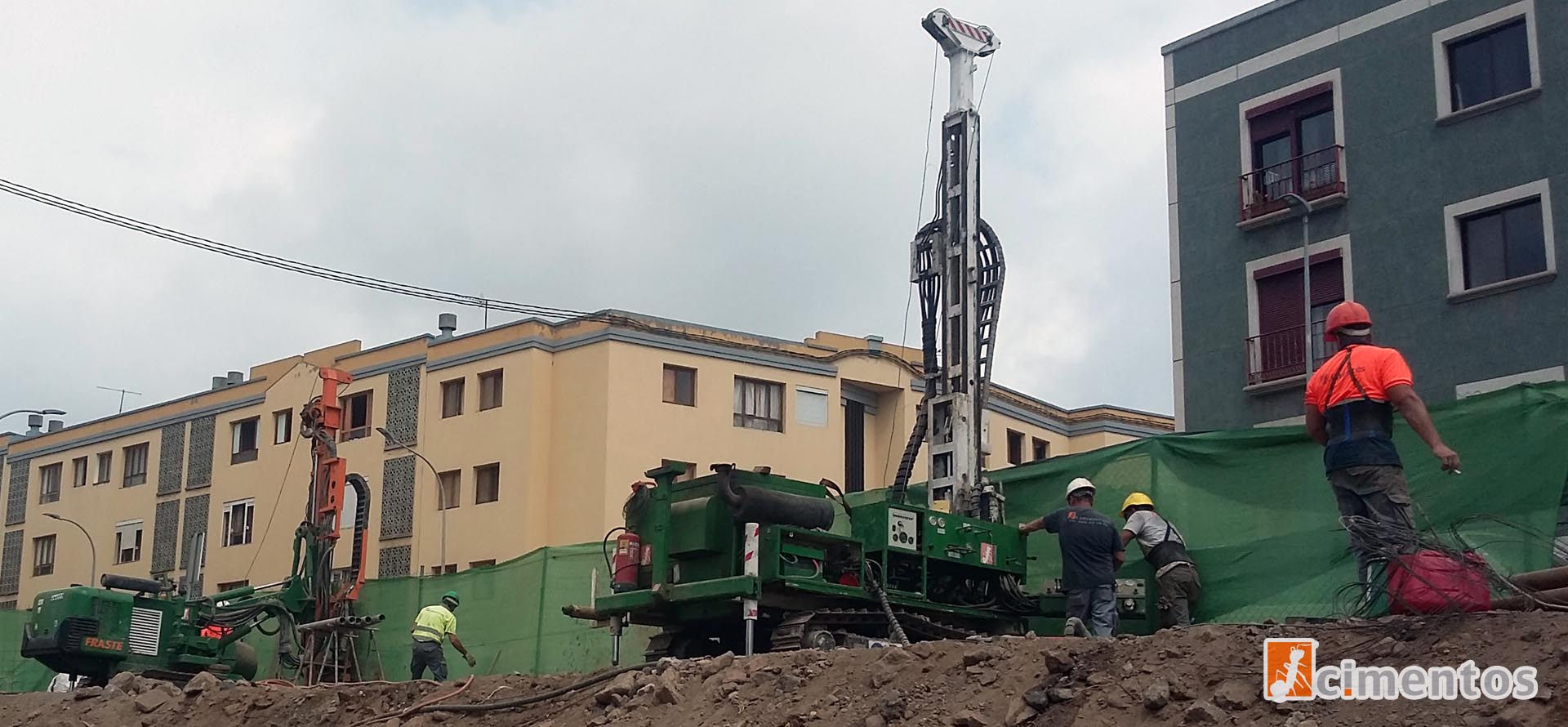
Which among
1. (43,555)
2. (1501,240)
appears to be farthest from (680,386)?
(43,555)

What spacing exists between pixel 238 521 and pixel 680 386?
16.8 metres

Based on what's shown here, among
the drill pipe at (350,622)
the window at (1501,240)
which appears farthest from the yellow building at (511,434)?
the drill pipe at (350,622)

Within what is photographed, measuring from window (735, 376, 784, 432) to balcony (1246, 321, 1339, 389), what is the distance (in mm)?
25130

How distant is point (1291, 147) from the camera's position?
2762 centimetres

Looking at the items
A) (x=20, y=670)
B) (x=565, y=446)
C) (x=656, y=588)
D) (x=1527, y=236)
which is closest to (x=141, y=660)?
(x=20, y=670)

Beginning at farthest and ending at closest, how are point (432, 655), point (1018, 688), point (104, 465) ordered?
1. point (104, 465)
2. point (432, 655)
3. point (1018, 688)

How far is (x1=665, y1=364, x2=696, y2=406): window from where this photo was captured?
4994 centimetres

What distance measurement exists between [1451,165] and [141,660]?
19924mm

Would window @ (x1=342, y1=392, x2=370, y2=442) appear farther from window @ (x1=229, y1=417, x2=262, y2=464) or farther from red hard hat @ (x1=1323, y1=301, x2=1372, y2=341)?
red hard hat @ (x1=1323, y1=301, x2=1372, y2=341)

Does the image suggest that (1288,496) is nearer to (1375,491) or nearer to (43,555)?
(1375,491)

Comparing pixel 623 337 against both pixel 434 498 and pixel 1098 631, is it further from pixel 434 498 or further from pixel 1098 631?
pixel 1098 631

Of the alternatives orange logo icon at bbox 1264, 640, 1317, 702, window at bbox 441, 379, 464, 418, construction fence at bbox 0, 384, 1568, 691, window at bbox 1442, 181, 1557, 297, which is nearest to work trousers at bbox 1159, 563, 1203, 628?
construction fence at bbox 0, 384, 1568, 691

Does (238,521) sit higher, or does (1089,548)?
(238,521)

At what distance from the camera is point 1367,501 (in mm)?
9602
